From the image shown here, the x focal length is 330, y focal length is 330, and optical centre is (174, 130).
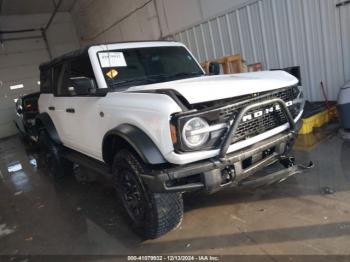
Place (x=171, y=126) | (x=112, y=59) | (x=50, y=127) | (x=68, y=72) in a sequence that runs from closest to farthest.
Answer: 1. (x=171, y=126)
2. (x=112, y=59)
3. (x=68, y=72)
4. (x=50, y=127)

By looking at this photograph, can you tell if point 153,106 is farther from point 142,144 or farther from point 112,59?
point 112,59

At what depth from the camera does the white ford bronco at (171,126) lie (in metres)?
2.48

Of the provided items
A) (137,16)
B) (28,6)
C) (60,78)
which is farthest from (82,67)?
(28,6)

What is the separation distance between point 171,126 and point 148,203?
0.73 meters

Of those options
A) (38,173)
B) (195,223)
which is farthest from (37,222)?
(38,173)

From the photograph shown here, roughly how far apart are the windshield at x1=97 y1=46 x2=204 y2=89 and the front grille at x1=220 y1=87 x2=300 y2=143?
3.68 feet

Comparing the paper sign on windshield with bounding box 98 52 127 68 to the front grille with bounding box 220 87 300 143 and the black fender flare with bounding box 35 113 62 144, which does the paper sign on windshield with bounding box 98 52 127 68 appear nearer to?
the front grille with bounding box 220 87 300 143

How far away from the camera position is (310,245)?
2.45 m

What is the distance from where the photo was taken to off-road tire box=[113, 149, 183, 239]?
2.70 m

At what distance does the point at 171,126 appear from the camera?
2.42m

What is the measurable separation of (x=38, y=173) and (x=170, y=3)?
5.82 meters

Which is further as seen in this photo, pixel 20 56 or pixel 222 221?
pixel 20 56

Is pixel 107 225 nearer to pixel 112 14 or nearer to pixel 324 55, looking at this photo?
pixel 324 55

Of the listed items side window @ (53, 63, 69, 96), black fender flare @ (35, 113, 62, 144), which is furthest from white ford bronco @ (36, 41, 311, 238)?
black fender flare @ (35, 113, 62, 144)
